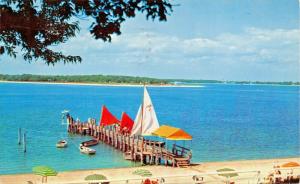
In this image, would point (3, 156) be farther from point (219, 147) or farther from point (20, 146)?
point (219, 147)

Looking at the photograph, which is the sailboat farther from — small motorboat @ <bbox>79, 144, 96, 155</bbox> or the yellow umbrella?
small motorboat @ <bbox>79, 144, 96, 155</bbox>

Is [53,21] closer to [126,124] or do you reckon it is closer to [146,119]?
[146,119]

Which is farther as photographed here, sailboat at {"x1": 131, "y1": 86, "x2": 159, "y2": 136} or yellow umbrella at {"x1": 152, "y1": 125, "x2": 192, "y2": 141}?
sailboat at {"x1": 131, "y1": 86, "x2": 159, "y2": 136}

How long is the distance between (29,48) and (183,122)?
176 feet

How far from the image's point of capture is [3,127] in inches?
1943

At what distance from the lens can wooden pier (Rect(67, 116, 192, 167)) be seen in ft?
73.6

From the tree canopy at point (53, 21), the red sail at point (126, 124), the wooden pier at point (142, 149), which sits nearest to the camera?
the tree canopy at point (53, 21)

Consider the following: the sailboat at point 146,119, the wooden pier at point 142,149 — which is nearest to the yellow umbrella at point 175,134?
the wooden pier at point 142,149

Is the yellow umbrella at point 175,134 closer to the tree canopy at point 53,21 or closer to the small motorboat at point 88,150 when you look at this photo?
the small motorboat at point 88,150

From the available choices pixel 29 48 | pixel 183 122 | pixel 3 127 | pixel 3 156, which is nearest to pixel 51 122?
pixel 3 127

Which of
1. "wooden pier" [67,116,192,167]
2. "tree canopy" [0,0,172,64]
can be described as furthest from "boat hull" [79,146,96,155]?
"tree canopy" [0,0,172,64]

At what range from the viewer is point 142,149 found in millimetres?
25422

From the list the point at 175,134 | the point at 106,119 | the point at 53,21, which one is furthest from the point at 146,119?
the point at 53,21

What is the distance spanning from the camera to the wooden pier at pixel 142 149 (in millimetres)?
22438
